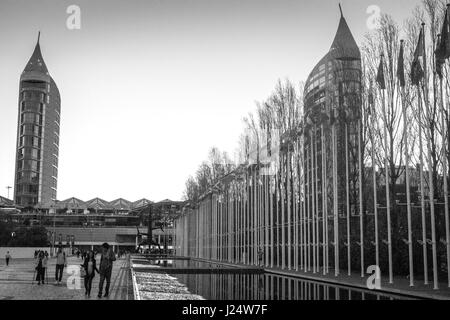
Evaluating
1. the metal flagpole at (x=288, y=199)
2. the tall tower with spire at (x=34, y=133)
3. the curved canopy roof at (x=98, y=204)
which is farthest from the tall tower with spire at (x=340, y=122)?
the curved canopy roof at (x=98, y=204)

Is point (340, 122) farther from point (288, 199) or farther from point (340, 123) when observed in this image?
point (288, 199)

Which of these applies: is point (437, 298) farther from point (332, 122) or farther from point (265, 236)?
point (265, 236)

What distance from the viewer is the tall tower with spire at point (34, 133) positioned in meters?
156

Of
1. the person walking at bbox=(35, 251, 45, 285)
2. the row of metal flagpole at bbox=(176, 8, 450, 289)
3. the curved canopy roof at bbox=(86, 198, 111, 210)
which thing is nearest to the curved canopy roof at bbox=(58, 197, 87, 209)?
the curved canopy roof at bbox=(86, 198, 111, 210)

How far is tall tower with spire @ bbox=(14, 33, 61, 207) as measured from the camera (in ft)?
510

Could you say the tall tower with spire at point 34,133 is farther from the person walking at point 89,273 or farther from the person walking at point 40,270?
the person walking at point 89,273

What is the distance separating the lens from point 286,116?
3819cm

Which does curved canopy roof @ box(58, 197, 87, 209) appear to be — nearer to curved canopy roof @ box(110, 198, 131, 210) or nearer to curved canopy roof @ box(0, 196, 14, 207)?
curved canopy roof @ box(110, 198, 131, 210)

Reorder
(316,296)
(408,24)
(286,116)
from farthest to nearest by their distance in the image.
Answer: (286,116)
(408,24)
(316,296)

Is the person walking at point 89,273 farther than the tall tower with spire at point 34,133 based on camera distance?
No

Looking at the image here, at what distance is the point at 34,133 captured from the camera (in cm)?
15850

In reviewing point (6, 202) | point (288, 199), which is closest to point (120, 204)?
point (6, 202)
